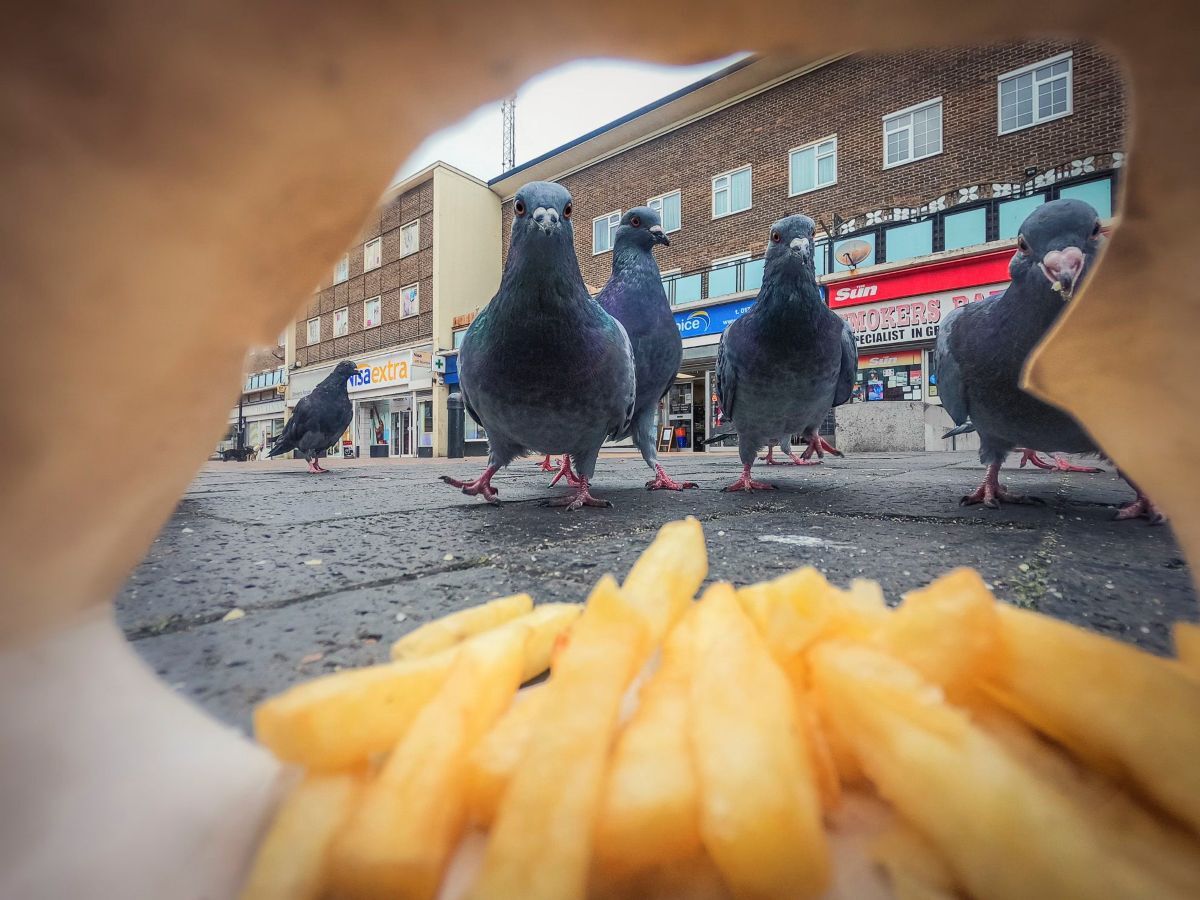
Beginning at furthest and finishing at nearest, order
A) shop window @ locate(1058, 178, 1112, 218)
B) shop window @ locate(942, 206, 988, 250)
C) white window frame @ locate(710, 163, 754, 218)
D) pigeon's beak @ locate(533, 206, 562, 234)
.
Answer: white window frame @ locate(710, 163, 754, 218) < shop window @ locate(942, 206, 988, 250) < shop window @ locate(1058, 178, 1112, 218) < pigeon's beak @ locate(533, 206, 562, 234)

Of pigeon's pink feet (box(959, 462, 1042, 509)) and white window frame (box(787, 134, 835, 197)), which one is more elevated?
white window frame (box(787, 134, 835, 197))

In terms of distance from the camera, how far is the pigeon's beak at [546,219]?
2309 millimetres

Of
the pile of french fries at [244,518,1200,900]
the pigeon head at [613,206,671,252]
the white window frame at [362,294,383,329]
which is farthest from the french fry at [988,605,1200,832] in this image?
the white window frame at [362,294,383,329]

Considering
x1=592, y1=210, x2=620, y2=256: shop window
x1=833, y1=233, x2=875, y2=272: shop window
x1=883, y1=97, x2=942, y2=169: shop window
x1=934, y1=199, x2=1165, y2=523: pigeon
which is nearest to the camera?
x1=934, y1=199, x2=1165, y2=523: pigeon

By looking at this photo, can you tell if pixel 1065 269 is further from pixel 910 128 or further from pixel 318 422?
pixel 910 128

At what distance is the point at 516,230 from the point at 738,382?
1.84 meters

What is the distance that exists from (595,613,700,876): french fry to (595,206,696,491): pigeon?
3195 mm

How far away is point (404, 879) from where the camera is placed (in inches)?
16.5

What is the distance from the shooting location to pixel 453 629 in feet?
2.61

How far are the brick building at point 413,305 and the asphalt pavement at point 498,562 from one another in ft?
54.4

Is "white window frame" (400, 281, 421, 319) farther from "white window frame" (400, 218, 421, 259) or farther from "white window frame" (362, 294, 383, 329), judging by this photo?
"white window frame" (362, 294, 383, 329)

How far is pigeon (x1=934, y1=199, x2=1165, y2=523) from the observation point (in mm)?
2080

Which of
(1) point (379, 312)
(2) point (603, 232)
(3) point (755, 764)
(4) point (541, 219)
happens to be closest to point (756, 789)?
(3) point (755, 764)

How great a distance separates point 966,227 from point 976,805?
13.2m
